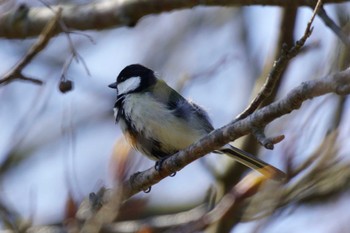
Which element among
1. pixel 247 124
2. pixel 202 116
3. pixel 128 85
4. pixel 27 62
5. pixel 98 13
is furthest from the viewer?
pixel 128 85

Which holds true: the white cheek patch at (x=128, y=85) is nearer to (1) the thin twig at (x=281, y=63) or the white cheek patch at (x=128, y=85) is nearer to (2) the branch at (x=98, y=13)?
(2) the branch at (x=98, y=13)

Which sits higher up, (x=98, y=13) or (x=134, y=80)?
(x=98, y=13)

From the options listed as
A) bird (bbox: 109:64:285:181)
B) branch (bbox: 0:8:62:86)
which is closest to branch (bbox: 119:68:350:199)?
branch (bbox: 0:8:62:86)

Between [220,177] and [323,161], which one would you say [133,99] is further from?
[323,161]

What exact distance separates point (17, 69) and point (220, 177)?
1.61 m

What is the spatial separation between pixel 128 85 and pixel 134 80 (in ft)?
0.19

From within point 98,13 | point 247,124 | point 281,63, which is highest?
point 281,63

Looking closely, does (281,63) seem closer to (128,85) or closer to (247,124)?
(247,124)

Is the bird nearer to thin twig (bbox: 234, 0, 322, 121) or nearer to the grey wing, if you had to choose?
the grey wing

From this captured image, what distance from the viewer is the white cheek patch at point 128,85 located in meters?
4.25

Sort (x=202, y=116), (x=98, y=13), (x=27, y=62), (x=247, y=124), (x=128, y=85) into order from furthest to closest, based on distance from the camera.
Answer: (x=128, y=85), (x=202, y=116), (x=98, y=13), (x=27, y=62), (x=247, y=124)

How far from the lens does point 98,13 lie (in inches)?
152

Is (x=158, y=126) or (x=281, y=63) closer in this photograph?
(x=281, y=63)

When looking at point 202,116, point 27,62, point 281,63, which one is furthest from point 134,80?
point 281,63
